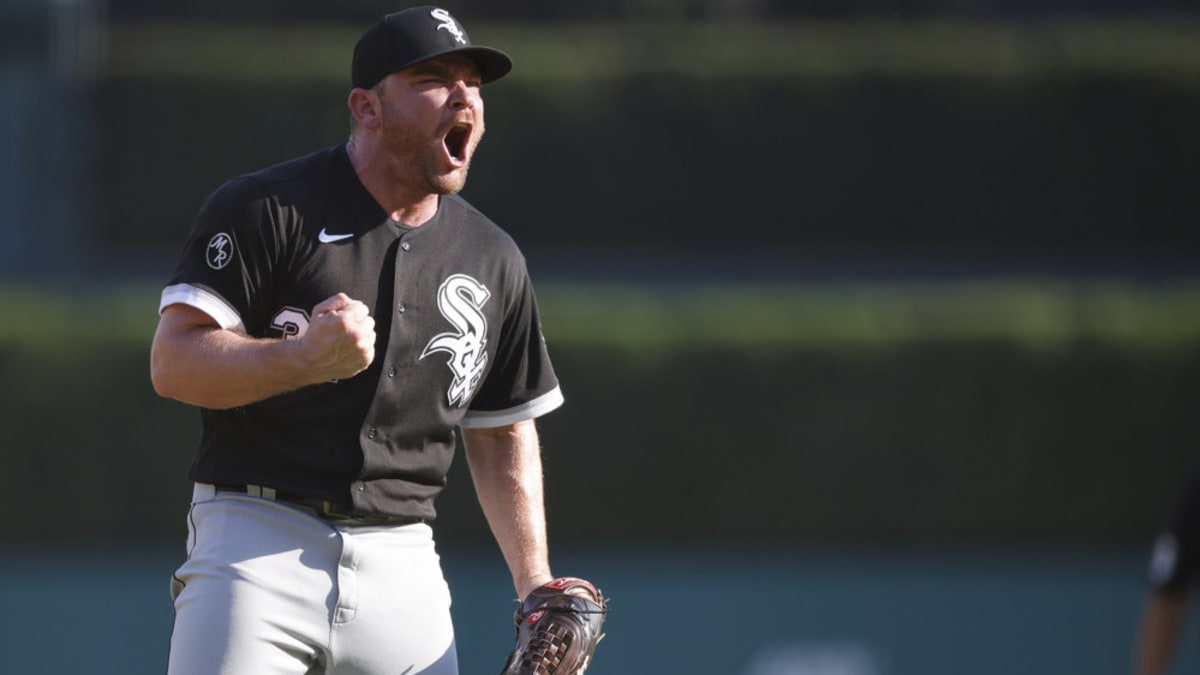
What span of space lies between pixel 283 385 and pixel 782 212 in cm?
958

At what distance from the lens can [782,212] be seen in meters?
12.4

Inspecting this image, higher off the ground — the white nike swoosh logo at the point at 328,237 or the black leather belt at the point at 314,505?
the white nike swoosh logo at the point at 328,237

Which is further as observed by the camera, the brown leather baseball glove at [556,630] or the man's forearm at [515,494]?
the man's forearm at [515,494]

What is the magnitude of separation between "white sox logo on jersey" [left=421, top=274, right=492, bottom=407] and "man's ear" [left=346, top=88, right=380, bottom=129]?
39 cm

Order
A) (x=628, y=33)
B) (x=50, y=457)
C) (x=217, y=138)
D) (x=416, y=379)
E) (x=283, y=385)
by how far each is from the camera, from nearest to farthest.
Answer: (x=283, y=385), (x=416, y=379), (x=50, y=457), (x=217, y=138), (x=628, y=33)

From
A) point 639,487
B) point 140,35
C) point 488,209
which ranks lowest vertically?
point 639,487

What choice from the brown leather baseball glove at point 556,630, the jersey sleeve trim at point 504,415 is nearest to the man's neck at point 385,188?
the jersey sleeve trim at point 504,415

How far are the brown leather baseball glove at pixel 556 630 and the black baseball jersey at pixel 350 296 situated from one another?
1.09ft

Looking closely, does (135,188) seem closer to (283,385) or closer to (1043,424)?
(1043,424)

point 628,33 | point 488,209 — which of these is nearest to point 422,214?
point 488,209

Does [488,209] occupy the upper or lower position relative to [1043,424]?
upper

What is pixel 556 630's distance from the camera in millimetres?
3490

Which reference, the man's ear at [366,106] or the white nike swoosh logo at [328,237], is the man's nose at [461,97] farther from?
the white nike swoosh logo at [328,237]

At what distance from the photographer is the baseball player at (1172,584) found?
4992mm
